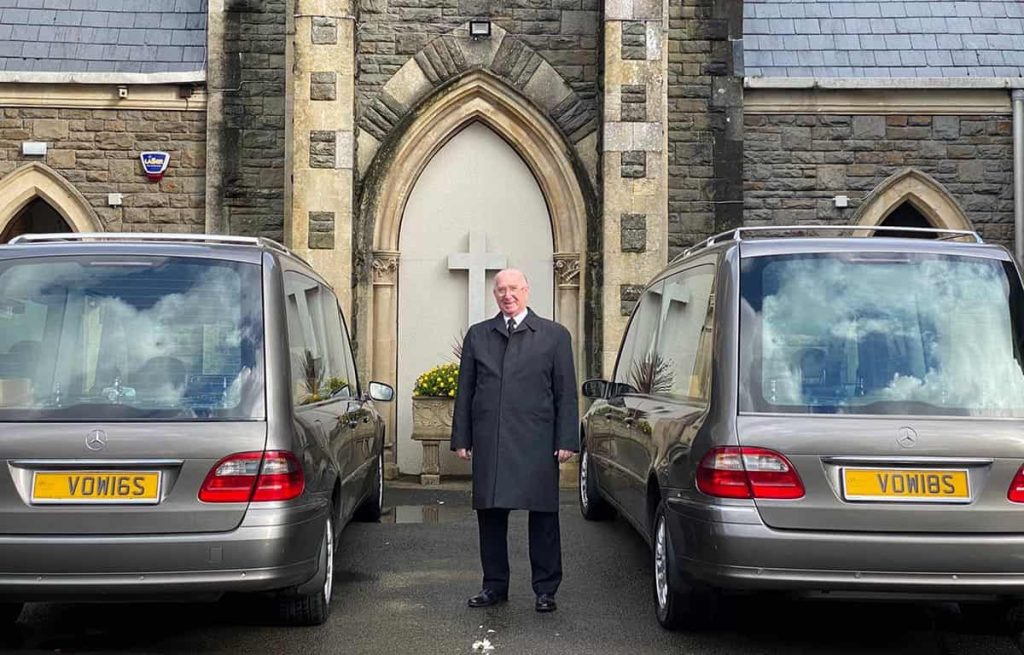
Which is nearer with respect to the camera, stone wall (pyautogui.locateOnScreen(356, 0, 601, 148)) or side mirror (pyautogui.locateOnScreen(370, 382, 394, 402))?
side mirror (pyautogui.locateOnScreen(370, 382, 394, 402))

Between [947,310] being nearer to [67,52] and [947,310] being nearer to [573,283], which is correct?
[573,283]

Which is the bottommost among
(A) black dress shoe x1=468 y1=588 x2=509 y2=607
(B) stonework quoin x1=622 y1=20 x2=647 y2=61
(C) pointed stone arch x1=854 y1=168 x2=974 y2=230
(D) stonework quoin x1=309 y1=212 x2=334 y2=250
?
(A) black dress shoe x1=468 y1=588 x2=509 y2=607

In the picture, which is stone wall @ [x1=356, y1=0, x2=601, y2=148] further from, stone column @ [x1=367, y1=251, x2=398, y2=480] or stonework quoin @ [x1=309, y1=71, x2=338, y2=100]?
stone column @ [x1=367, y1=251, x2=398, y2=480]

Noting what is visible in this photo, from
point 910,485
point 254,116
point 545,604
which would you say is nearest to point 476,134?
point 254,116

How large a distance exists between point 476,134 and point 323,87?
192cm

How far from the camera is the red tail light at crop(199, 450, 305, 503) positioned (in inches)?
195

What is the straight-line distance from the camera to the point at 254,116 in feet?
43.7

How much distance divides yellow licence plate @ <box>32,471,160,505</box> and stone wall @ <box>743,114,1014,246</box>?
31.9ft

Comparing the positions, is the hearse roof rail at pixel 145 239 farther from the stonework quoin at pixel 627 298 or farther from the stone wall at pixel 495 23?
the stone wall at pixel 495 23

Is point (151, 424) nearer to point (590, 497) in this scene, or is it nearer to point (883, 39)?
point (590, 497)

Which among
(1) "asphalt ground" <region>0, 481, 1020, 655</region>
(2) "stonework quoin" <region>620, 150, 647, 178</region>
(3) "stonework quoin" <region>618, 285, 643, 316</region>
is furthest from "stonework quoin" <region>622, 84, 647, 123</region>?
(1) "asphalt ground" <region>0, 481, 1020, 655</region>

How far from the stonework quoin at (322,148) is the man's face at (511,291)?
613cm

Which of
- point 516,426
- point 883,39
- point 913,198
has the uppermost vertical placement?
point 883,39

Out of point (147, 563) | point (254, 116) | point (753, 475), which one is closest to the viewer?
point (147, 563)
